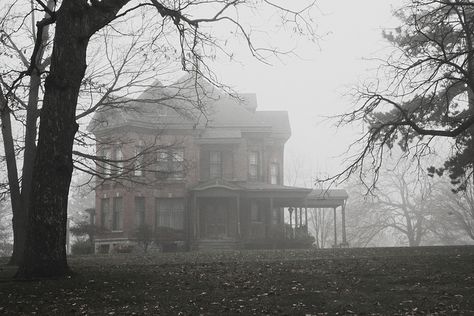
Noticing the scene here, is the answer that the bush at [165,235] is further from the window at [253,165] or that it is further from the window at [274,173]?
the window at [274,173]

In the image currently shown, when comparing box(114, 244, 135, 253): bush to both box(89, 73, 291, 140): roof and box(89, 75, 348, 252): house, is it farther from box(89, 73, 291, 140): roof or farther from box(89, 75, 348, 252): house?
box(89, 73, 291, 140): roof

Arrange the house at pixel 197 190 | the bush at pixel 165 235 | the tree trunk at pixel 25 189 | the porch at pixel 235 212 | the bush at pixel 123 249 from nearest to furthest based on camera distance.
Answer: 1. the tree trunk at pixel 25 189
2. the bush at pixel 123 249
3. the bush at pixel 165 235
4. the porch at pixel 235 212
5. the house at pixel 197 190

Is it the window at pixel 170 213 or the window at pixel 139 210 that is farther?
the window at pixel 170 213

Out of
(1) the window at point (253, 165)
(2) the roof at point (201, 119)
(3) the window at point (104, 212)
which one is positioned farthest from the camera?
(1) the window at point (253, 165)

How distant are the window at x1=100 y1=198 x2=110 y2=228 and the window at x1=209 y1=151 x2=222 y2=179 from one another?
6716 millimetres

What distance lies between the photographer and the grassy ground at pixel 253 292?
8.65m

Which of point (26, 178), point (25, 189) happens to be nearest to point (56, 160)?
point (25, 189)

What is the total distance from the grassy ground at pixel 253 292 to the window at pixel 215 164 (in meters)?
23.6

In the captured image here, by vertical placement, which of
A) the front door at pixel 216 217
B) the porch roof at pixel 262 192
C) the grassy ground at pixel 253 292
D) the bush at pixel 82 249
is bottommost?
the bush at pixel 82 249

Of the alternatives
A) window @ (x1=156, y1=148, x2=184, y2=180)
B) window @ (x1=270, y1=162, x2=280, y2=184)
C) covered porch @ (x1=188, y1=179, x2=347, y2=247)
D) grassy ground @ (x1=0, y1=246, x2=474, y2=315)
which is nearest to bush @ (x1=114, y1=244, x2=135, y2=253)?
covered porch @ (x1=188, y1=179, x2=347, y2=247)

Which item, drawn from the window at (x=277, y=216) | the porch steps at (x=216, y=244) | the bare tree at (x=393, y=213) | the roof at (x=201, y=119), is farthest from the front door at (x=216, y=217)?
the bare tree at (x=393, y=213)

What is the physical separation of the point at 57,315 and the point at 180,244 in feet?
83.3

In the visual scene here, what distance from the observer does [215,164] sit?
36.4 metres

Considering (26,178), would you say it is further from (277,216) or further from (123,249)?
(277,216)
